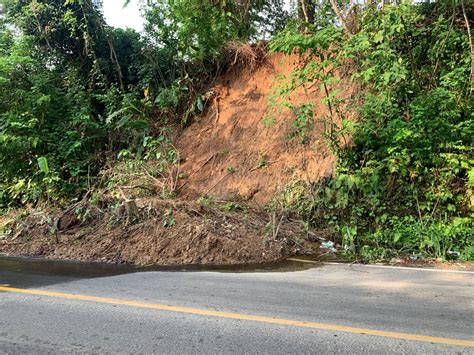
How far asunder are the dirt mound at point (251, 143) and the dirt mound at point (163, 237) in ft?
7.24

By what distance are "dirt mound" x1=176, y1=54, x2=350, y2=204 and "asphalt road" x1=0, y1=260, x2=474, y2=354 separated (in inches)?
225

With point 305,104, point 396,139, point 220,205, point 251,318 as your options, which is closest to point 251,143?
point 220,205

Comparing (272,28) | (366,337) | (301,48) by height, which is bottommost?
(366,337)

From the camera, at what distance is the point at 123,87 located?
17.7 metres

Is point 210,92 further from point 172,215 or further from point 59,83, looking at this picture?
point 172,215

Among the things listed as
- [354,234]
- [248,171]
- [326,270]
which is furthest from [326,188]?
[326,270]

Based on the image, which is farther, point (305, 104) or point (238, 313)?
point (305, 104)

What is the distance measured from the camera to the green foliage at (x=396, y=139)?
9598 mm

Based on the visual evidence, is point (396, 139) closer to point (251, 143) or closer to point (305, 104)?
point (305, 104)

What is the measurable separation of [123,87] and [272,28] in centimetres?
655

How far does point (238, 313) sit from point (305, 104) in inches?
284

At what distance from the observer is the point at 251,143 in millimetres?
14422

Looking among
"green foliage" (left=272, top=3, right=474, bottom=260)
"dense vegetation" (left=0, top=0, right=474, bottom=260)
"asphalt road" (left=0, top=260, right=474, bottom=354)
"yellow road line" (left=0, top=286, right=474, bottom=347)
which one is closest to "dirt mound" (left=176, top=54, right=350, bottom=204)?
"dense vegetation" (left=0, top=0, right=474, bottom=260)

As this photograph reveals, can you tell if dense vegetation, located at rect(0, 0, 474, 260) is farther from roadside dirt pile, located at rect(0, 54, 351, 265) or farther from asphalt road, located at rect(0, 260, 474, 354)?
asphalt road, located at rect(0, 260, 474, 354)
